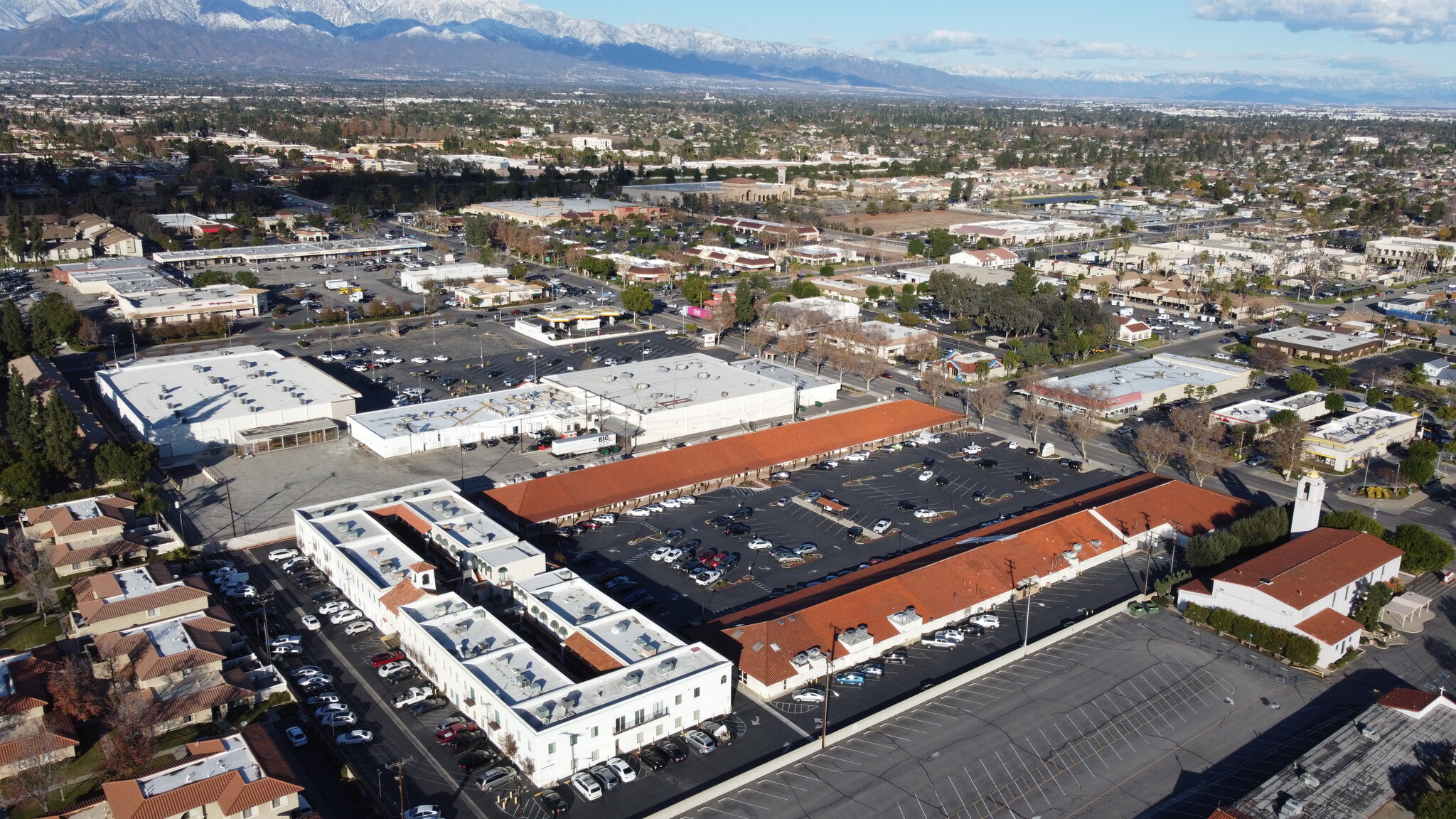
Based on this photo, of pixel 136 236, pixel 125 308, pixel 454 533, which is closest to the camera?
pixel 454 533

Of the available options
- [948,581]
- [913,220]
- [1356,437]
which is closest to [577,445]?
[948,581]

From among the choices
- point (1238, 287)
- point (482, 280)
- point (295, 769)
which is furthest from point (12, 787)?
point (1238, 287)

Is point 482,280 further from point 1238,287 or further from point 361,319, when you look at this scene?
point 1238,287

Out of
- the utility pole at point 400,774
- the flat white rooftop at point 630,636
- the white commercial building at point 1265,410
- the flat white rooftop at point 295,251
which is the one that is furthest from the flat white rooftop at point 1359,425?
the flat white rooftop at point 295,251

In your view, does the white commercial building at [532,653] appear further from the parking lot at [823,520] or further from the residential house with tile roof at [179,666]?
the residential house with tile roof at [179,666]

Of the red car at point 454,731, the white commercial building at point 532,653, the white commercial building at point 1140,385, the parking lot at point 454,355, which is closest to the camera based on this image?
the white commercial building at point 532,653

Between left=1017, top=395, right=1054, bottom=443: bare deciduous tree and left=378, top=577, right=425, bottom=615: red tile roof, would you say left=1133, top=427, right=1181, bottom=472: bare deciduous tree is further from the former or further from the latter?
left=378, top=577, right=425, bottom=615: red tile roof

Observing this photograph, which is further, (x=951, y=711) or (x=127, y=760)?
(x=951, y=711)
